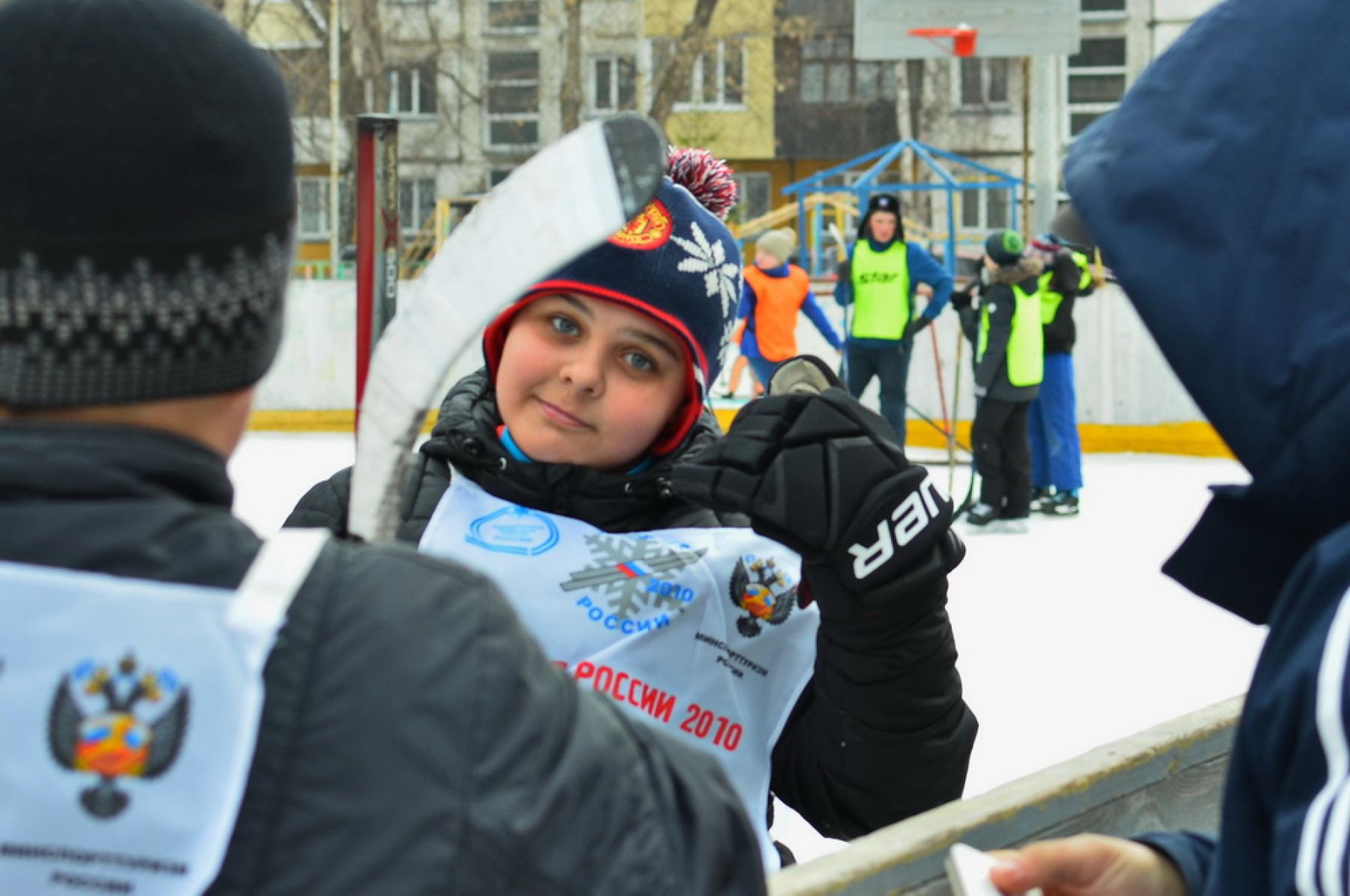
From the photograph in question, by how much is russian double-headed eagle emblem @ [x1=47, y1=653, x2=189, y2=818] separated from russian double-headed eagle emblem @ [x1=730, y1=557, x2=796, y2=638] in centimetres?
89

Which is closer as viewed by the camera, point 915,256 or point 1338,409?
point 1338,409

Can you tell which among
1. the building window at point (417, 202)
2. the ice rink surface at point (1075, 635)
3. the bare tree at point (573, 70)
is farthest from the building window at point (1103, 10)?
the ice rink surface at point (1075, 635)

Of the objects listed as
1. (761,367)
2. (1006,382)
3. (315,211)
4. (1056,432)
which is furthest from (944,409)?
(315,211)

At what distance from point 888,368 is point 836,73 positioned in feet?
61.5

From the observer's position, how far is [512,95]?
2638 centimetres

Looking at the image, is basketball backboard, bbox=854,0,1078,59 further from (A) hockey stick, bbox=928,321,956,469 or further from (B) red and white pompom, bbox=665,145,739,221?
(B) red and white pompom, bbox=665,145,739,221

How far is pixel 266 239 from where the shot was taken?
69 centimetres

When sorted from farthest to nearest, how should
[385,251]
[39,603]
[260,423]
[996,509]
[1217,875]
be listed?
[260,423] → [996,509] → [385,251] → [1217,875] → [39,603]

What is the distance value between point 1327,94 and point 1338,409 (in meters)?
0.17

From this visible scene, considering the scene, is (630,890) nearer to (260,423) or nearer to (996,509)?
(996,509)

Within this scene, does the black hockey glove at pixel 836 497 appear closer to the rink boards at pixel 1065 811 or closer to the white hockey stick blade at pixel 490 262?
the rink boards at pixel 1065 811

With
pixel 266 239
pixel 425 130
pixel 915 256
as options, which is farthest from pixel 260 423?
pixel 425 130

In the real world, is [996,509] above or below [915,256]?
below

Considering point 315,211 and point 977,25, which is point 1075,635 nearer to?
point 977,25
